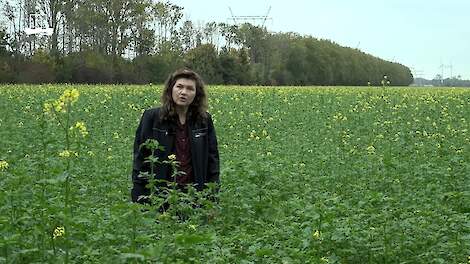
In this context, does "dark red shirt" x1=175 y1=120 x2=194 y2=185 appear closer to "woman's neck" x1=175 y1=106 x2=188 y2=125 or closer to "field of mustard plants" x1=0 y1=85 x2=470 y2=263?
"woman's neck" x1=175 y1=106 x2=188 y2=125

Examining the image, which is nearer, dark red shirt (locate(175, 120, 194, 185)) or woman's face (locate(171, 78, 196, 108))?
woman's face (locate(171, 78, 196, 108))

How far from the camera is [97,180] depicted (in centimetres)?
862

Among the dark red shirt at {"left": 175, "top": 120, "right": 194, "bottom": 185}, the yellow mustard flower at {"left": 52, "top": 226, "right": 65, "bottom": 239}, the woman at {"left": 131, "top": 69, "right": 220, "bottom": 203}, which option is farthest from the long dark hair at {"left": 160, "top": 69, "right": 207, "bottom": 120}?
the yellow mustard flower at {"left": 52, "top": 226, "right": 65, "bottom": 239}

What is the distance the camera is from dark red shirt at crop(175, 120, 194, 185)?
6.05 meters

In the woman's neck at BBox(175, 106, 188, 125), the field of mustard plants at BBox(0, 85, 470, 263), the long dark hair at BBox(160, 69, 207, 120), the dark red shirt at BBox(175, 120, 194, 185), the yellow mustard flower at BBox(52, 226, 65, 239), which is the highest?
the long dark hair at BBox(160, 69, 207, 120)

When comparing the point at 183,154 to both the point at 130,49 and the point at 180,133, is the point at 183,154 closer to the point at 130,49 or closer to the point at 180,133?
the point at 180,133

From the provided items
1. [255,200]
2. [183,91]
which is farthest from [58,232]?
[255,200]

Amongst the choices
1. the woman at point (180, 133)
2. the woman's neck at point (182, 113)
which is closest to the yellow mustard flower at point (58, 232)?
the woman at point (180, 133)

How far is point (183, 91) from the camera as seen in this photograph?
5805 mm

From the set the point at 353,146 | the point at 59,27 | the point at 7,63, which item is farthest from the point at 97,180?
the point at 59,27

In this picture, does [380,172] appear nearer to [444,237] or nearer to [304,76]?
[444,237]

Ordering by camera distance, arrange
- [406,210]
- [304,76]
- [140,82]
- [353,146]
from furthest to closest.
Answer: [304,76], [140,82], [353,146], [406,210]

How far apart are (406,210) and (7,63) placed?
40.8 m

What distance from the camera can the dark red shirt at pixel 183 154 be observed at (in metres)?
6.05
